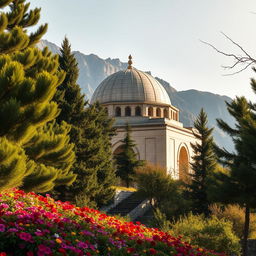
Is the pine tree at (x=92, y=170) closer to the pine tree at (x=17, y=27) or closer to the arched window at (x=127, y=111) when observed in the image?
the pine tree at (x=17, y=27)

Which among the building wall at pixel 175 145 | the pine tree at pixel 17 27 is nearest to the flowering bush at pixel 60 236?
the pine tree at pixel 17 27

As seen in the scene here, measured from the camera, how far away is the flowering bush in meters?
5.85

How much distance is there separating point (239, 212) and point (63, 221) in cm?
1485

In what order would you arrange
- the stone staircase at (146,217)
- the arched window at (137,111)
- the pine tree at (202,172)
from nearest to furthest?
the pine tree at (202,172) → the stone staircase at (146,217) → the arched window at (137,111)

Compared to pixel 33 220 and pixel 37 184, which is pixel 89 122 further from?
pixel 33 220

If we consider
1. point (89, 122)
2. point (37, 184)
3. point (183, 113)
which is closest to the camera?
point (37, 184)

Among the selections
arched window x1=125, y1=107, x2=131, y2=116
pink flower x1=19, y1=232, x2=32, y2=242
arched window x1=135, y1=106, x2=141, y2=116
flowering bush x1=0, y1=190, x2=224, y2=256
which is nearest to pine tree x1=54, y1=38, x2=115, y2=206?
flowering bush x1=0, y1=190, x2=224, y2=256

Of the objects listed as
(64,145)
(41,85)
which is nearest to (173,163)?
(64,145)

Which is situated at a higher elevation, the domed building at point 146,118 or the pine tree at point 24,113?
the domed building at point 146,118

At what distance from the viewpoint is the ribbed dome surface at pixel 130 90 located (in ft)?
149

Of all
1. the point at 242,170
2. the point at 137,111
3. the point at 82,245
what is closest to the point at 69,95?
the point at 242,170

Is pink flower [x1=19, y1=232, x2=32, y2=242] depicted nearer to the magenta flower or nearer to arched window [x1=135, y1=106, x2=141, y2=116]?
the magenta flower

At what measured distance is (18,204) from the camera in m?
8.19

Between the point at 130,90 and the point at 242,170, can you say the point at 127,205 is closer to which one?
the point at 242,170
